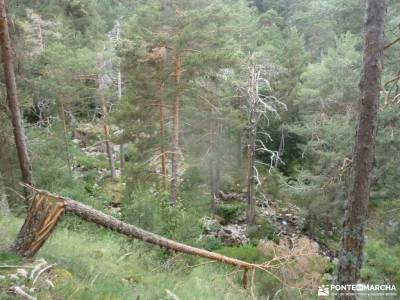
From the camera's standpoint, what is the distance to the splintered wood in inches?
187

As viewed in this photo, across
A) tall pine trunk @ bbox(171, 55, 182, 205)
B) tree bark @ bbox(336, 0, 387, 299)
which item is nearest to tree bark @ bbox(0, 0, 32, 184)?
tree bark @ bbox(336, 0, 387, 299)

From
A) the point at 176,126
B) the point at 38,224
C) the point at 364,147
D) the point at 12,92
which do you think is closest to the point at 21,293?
the point at 38,224

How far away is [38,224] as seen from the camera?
491 centimetres

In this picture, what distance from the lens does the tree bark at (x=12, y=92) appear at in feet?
25.9

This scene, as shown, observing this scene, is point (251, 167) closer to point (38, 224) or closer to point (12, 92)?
point (12, 92)

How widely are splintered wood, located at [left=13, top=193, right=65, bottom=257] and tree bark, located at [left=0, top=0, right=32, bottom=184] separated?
4031mm

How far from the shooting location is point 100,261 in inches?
239

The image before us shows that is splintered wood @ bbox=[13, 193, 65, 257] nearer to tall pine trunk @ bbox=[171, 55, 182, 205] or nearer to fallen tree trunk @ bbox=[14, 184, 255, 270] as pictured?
fallen tree trunk @ bbox=[14, 184, 255, 270]

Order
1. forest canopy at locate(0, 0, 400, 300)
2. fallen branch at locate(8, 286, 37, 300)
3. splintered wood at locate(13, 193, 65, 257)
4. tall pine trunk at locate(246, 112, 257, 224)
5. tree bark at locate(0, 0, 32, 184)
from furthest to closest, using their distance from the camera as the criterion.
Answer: tall pine trunk at locate(246, 112, 257, 224) < tree bark at locate(0, 0, 32, 184) < forest canopy at locate(0, 0, 400, 300) < splintered wood at locate(13, 193, 65, 257) < fallen branch at locate(8, 286, 37, 300)

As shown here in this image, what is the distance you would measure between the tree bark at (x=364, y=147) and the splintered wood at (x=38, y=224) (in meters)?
3.64

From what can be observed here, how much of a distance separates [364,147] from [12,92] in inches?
272

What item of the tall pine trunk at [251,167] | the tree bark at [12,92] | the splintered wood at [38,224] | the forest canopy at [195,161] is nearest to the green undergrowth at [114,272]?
the forest canopy at [195,161]

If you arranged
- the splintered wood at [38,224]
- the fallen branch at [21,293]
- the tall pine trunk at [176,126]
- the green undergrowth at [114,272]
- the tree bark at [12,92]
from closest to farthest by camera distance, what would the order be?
1. the fallen branch at [21,293]
2. the green undergrowth at [114,272]
3. the splintered wood at [38,224]
4. the tree bark at [12,92]
5. the tall pine trunk at [176,126]

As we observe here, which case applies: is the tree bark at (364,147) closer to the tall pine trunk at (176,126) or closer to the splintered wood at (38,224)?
the splintered wood at (38,224)
